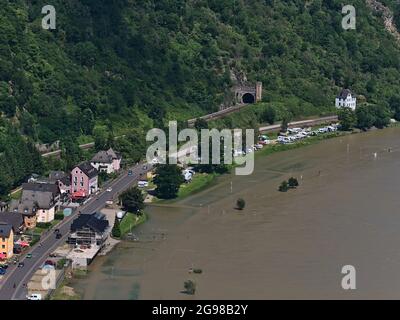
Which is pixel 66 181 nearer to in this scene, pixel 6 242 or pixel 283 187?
pixel 6 242

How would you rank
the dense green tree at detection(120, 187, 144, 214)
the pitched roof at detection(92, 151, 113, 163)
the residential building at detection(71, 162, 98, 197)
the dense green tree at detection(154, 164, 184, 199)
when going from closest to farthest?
the dense green tree at detection(120, 187, 144, 214), the residential building at detection(71, 162, 98, 197), the dense green tree at detection(154, 164, 184, 199), the pitched roof at detection(92, 151, 113, 163)

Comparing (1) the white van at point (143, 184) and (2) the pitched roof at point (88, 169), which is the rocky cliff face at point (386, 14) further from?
(2) the pitched roof at point (88, 169)

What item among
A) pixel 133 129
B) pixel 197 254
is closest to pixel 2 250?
pixel 197 254

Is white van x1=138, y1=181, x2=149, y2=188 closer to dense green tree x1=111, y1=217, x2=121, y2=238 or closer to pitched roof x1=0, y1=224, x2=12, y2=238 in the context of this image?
dense green tree x1=111, y1=217, x2=121, y2=238

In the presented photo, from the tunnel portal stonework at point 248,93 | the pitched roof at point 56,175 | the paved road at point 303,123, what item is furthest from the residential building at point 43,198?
the tunnel portal stonework at point 248,93

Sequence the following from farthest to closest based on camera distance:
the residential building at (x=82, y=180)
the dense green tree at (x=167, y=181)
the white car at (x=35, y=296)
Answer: the dense green tree at (x=167, y=181)
the residential building at (x=82, y=180)
the white car at (x=35, y=296)

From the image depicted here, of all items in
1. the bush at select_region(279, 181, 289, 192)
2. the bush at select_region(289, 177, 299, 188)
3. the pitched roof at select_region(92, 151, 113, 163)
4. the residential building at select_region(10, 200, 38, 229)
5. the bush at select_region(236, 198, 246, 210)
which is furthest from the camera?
the pitched roof at select_region(92, 151, 113, 163)

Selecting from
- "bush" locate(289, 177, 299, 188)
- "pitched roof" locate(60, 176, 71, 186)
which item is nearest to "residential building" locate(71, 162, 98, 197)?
"pitched roof" locate(60, 176, 71, 186)
